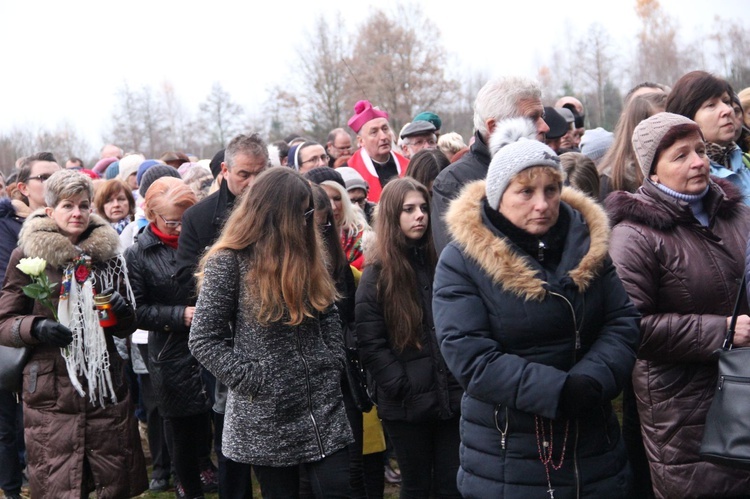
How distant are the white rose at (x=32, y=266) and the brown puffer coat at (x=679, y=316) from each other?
11.2ft

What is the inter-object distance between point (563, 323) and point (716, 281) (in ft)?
3.18

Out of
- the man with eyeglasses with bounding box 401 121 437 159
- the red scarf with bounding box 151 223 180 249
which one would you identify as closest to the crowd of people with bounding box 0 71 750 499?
the red scarf with bounding box 151 223 180 249

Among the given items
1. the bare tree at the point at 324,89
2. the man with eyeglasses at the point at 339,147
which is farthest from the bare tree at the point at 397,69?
the man with eyeglasses at the point at 339,147

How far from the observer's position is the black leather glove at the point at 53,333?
5238 millimetres

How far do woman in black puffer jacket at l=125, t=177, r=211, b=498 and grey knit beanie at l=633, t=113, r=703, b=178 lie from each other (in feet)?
10.4

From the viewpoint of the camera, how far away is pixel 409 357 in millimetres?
5027

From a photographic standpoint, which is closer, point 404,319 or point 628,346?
point 628,346

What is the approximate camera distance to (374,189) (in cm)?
845

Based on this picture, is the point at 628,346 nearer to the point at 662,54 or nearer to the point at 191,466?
the point at 191,466

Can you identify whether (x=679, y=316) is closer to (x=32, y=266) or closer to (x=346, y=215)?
(x=346, y=215)

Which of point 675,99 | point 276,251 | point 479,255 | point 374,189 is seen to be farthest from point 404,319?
point 374,189

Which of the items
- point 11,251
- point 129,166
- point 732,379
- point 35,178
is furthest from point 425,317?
point 129,166

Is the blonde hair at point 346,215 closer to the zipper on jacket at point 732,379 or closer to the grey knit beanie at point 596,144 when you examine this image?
the grey knit beanie at point 596,144

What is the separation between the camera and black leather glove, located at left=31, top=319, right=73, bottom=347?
524cm
